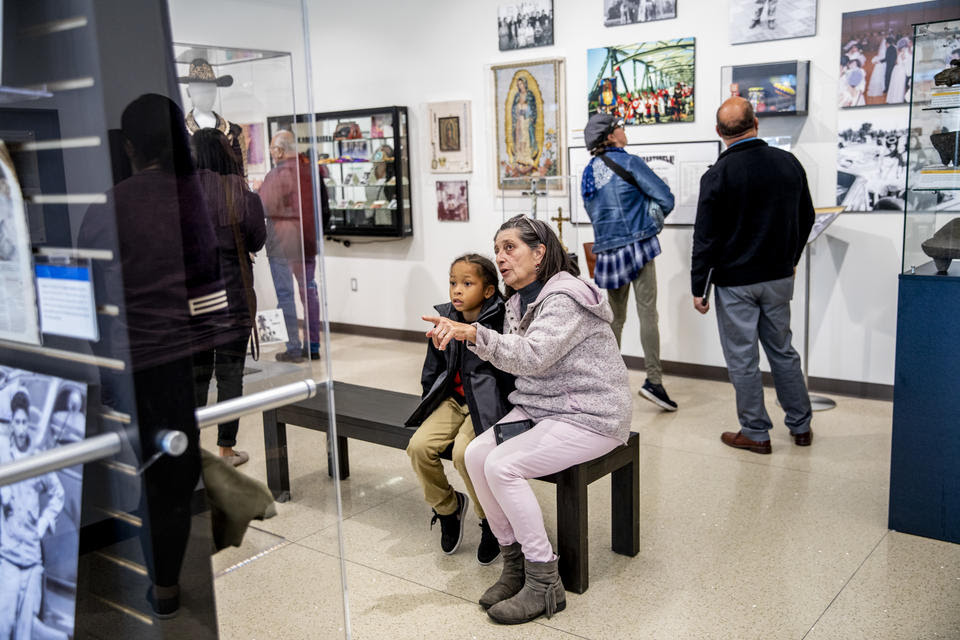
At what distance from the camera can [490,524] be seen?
2912mm

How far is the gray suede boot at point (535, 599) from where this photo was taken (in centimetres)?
272

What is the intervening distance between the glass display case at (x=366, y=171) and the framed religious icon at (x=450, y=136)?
0.33 meters

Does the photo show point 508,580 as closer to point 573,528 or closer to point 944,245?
point 573,528

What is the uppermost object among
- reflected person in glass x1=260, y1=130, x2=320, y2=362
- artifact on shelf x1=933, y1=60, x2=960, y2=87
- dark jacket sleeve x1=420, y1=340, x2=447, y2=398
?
artifact on shelf x1=933, y1=60, x2=960, y2=87

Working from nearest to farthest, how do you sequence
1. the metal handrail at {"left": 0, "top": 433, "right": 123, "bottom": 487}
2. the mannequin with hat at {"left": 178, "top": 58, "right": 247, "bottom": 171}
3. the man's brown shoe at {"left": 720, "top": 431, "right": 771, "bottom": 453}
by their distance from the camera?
1. the metal handrail at {"left": 0, "top": 433, "right": 123, "bottom": 487}
2. the mannequin with hat at {"left": 178, "top": 58, "right": 247, "bottom": 171}
3. the man's brown shoe at {"left": 720, "top": 431, "right": 771, "bottom": 453}

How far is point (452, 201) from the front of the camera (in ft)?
23.0

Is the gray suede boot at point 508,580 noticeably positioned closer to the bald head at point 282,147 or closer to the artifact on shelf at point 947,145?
the bald head at point 282,147

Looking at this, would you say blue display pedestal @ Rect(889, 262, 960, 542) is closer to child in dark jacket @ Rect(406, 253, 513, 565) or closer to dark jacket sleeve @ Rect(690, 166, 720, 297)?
dark jacket sleeve @ Rect(690, 166, 720, 297)

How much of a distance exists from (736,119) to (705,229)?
559mm

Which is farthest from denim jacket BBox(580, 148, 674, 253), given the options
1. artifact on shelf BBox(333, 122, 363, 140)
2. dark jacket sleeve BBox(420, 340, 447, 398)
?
artifact on shelf BBox(333, 122, 363, 140)

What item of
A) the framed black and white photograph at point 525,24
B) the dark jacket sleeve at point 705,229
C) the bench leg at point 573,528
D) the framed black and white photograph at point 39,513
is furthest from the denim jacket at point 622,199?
the framed black and white photograph at point 39,513

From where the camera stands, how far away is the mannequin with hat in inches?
48.5

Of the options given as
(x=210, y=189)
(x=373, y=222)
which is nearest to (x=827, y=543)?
(x=210, y=189)

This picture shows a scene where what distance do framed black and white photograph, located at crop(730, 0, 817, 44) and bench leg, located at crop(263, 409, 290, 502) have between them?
15.7ft
